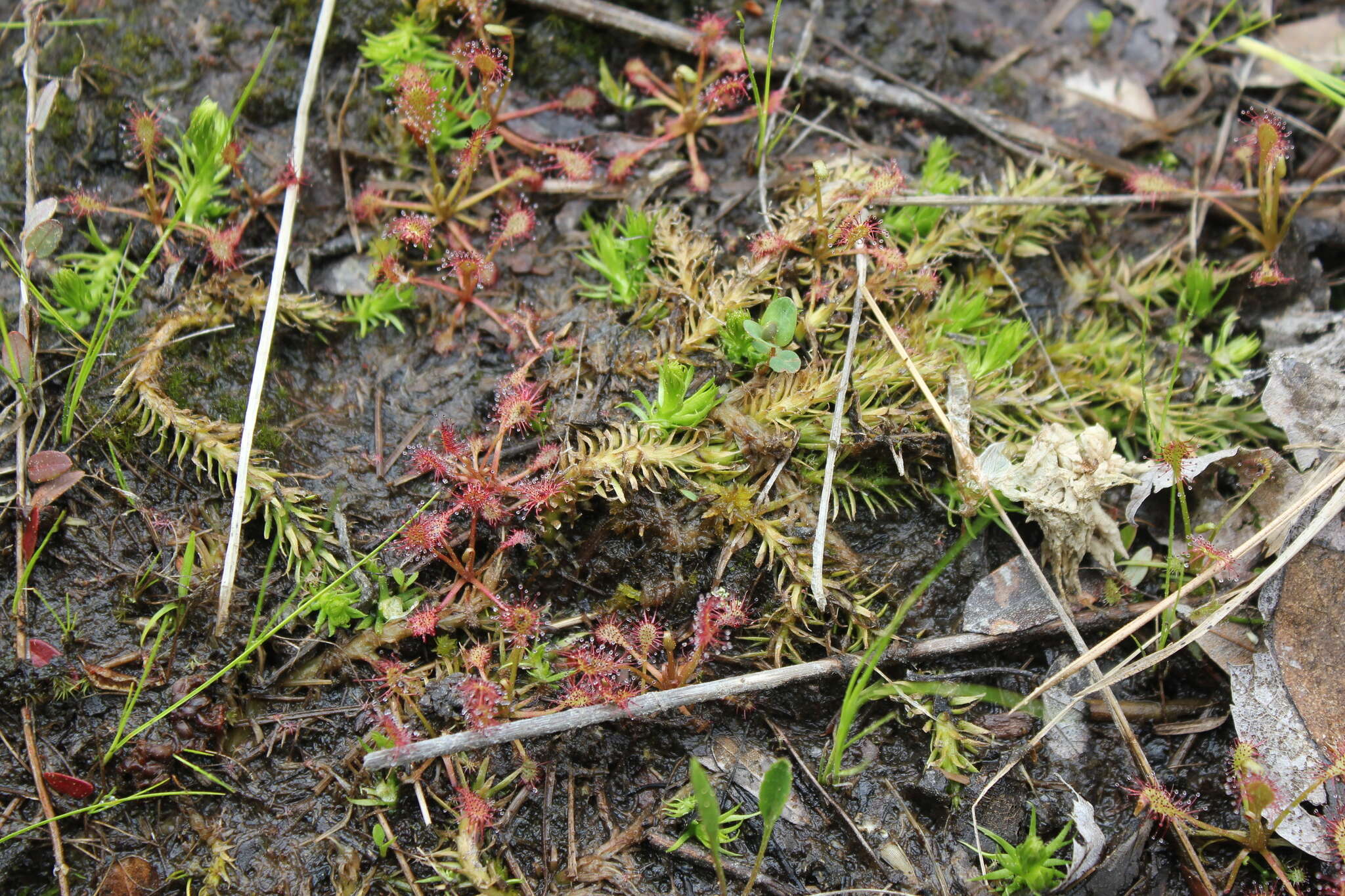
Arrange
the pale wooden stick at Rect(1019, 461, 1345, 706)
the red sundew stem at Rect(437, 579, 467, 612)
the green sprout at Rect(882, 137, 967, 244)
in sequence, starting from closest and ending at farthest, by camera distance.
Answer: the pale wooden stick at Rect(1019, 461, 1345, 706)
the red sundew stem at Rect(437, 579, 467, 612)
the green sprout at Rect(882, 137, 967, 244)

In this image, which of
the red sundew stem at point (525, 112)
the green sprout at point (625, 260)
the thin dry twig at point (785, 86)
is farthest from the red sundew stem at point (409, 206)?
the thin dry twig at point (785, 86)

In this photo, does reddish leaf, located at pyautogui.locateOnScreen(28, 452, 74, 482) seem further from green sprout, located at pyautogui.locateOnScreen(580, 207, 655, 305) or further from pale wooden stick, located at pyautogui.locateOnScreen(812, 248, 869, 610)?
pale wooden stick, located at pyautogui.locateOnScreen(812, 248, 869, 610)

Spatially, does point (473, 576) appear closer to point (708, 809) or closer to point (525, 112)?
point (708, 809)

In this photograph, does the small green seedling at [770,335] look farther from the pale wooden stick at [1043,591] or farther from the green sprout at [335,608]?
the green sprout at [335,608]

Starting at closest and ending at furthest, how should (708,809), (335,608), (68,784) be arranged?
1. (708,809)
2. (68,784)
3. (335,608)

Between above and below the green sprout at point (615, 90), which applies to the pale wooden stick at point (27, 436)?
below

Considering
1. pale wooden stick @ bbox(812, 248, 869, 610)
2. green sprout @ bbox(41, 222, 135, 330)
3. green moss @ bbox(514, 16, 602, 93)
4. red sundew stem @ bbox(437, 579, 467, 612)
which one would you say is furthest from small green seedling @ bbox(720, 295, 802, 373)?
green sprout @ bbox(41, 222, 135, 330)

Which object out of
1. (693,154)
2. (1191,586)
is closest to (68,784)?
(693,154)
